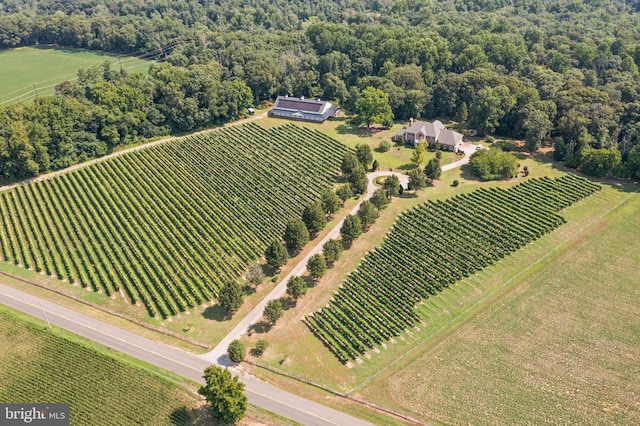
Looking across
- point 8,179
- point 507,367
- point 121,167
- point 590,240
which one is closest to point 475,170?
point 590,240

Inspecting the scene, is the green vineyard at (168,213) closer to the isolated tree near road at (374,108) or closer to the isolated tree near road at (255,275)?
the isolated tree near road at (255,275)

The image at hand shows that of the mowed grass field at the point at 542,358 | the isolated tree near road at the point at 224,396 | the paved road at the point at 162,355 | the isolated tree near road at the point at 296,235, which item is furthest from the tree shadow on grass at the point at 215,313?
the mowed grass field at the point at 542,358

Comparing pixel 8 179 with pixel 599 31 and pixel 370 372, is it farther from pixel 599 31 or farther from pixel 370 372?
pixel 599 31

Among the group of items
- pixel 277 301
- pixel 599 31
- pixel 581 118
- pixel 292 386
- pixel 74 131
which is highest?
pixel 599 31

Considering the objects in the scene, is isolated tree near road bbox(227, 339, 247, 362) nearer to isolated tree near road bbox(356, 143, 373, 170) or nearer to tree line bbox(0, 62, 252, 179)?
isolated tree near road bbox(356, 143, 373, 170)

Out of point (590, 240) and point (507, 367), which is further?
point (590, 240)

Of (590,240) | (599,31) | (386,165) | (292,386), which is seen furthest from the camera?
(599,31)
